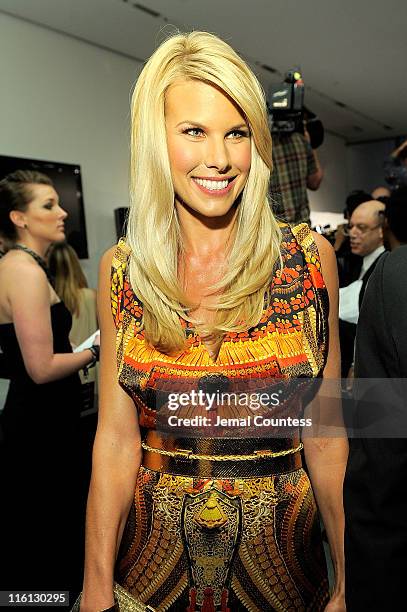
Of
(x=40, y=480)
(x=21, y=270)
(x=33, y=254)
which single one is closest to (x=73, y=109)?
(x=33, y=254)

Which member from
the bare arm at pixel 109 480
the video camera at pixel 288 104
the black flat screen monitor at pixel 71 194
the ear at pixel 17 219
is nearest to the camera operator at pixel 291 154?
the video camera at pixel 288 104

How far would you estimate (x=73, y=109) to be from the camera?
181 inches

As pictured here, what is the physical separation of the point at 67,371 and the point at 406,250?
5.30ft

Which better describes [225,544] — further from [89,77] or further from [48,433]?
[89,77]

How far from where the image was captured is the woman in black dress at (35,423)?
6.38 ft

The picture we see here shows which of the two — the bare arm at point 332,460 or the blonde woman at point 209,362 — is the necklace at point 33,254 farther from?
the bare arm at point 332,460

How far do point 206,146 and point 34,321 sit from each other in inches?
43.0

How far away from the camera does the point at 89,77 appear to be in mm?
4734

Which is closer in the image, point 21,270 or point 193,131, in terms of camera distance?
point 193,131

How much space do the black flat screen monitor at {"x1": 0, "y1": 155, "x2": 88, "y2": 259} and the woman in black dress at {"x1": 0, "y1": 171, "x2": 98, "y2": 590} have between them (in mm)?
2284

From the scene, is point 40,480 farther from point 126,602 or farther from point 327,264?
point 327,264

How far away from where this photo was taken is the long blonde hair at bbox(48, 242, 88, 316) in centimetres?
305

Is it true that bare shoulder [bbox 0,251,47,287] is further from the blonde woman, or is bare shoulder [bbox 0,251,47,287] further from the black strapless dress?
the blonde woman

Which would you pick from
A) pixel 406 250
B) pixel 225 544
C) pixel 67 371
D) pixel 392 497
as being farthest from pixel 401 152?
pixel 67 371
